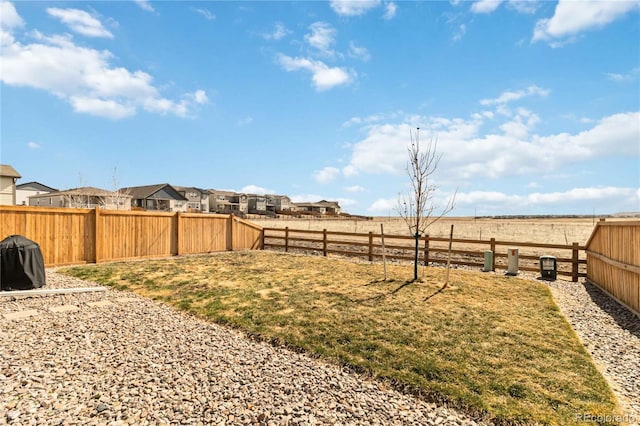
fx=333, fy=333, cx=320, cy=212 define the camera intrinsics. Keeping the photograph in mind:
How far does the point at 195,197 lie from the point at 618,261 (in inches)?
2158

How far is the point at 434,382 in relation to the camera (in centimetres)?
369

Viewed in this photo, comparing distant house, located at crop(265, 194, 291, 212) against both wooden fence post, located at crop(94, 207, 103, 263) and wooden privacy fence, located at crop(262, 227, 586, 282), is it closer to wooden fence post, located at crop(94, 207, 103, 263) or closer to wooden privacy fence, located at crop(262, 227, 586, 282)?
wooden privacy fence, located at crop(262, 227, 586, 282)

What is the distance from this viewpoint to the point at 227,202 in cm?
6072

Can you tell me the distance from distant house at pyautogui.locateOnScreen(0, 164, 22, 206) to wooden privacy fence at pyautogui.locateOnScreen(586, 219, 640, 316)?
123 feet

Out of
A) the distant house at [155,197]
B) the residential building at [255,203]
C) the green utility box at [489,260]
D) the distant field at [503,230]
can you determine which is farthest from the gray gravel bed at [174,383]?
the residential building at [255,203]

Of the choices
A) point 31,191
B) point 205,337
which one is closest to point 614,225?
point 205,337

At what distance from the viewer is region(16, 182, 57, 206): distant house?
41250mm

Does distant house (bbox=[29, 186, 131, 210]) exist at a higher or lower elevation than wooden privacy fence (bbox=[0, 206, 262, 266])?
higher

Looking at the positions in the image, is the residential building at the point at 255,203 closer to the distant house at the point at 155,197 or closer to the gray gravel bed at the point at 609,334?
the distant house at the point at 155,197

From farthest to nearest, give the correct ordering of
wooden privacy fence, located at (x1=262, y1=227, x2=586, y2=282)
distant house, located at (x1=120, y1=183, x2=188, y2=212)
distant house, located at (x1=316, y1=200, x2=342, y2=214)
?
distant house, located at (x1=316, y1=200, x2=342, y2=214) < distant house, located at (x1=120, y1=183, x2=188, y2=212) < wooden privacy fence, located at (x1=262, y1=227, x2=586, y2=282)

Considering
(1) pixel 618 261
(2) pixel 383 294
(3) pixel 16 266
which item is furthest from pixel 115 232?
(1) pixel 618 261

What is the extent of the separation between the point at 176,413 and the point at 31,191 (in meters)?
54.2

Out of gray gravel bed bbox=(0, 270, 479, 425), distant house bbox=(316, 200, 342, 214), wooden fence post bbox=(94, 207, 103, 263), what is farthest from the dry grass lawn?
distant house bbox=(316, 200, 342, 214)

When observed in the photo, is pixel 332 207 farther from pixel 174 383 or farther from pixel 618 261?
pixel 174 383
